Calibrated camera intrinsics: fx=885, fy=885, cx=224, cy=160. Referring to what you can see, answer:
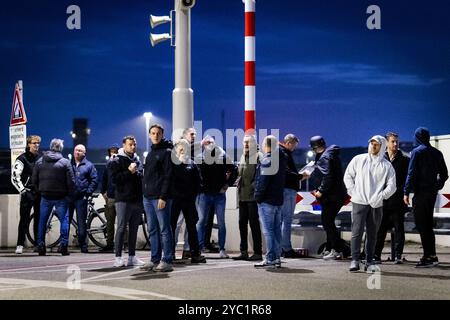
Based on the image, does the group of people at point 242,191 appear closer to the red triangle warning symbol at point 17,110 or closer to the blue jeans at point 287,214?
the blue jeans at point 287,214

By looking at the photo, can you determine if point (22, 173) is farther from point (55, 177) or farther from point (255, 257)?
point (255, 257)

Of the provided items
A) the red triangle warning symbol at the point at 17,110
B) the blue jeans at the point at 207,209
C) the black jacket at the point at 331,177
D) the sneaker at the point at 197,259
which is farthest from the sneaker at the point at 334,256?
the red triangle warning symbol at the point at 17,110

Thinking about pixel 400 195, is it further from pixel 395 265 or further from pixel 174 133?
pixel 174 133

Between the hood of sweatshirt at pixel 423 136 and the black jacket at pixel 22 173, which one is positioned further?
the black jacket at pixel 22 173

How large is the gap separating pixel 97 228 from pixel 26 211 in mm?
1282

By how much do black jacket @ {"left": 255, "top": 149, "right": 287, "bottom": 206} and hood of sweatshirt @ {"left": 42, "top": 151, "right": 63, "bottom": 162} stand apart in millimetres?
4105

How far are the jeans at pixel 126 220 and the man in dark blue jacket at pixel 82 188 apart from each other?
2.91m

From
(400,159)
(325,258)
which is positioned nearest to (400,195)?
(400,159)

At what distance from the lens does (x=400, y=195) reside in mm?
12477

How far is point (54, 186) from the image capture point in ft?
47.3

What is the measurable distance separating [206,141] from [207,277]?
11.0 ft

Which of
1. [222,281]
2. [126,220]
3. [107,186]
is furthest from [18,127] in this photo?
[222,281]

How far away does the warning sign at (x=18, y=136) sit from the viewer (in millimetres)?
15727

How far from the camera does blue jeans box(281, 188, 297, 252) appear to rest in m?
13.4
